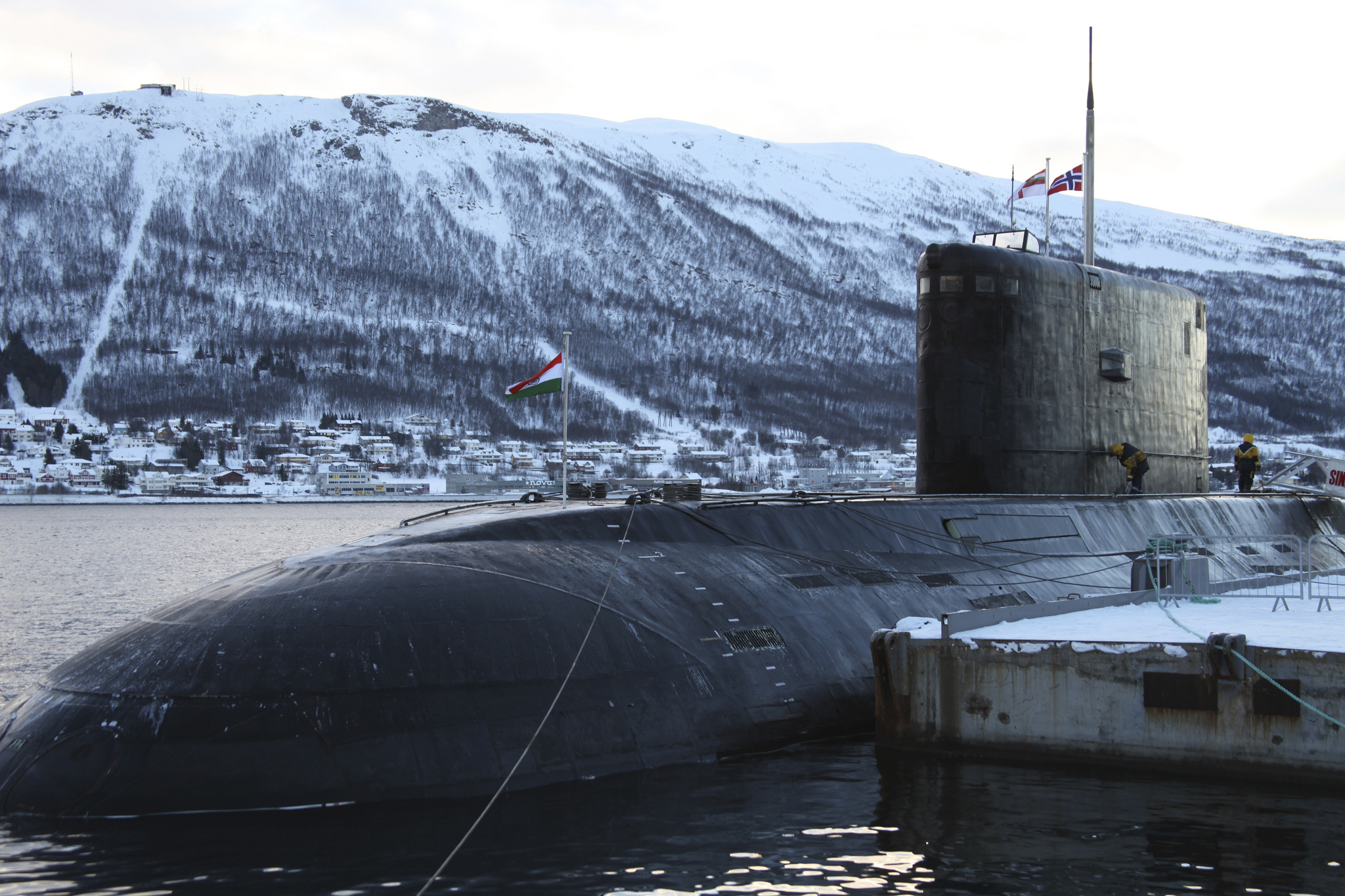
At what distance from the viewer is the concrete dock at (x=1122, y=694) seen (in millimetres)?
10445

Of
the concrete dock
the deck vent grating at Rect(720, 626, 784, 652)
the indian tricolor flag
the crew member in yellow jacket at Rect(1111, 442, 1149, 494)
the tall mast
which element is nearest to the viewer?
the concrete dock

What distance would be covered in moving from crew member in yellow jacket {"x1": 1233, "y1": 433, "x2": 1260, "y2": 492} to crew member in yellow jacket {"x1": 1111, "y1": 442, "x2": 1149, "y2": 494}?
6.66 meters

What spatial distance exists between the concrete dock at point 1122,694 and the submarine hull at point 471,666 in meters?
1.34

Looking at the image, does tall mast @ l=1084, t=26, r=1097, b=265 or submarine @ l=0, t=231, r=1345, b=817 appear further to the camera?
tall mast @ l=1084, t=26, r=1097, b=265

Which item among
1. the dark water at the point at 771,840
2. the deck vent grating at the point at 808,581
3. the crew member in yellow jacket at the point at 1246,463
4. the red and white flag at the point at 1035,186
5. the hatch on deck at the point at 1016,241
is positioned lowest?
the dark water at the point at 771,840

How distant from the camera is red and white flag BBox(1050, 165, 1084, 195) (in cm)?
2536

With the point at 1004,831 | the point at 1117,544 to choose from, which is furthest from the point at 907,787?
the point at 1117,544

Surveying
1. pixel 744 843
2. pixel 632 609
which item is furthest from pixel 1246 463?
pixel 744 843

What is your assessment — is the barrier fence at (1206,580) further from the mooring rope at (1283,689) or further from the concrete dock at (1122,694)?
A: the mooring rope at (1283,689)

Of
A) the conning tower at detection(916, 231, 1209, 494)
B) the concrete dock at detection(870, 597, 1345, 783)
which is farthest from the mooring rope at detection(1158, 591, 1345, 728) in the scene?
the conning tower at detection(916, 231, 1209, 494)

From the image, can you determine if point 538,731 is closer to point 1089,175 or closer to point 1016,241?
point 1016,241

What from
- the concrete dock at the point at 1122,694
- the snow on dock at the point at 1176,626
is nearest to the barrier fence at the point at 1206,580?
the snow on dock at the point at 1176,626

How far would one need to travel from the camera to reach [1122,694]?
36.2ft

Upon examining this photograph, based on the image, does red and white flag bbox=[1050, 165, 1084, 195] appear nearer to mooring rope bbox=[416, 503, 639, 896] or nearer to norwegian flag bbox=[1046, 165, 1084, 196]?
norwegian flag bbox=[1046, 165, 1084, 196]
